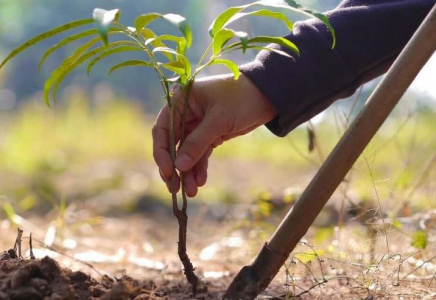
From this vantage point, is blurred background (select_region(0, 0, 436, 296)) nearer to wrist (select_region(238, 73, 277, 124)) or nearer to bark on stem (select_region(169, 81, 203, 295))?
wrist (select_region(238, 73, 277, 124))

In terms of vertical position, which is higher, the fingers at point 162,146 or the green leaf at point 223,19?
the green leaf at point 223,19

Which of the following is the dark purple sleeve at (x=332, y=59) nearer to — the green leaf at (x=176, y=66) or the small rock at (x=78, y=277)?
the green leaf at (x=176, y=66)

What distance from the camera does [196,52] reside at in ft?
44.3

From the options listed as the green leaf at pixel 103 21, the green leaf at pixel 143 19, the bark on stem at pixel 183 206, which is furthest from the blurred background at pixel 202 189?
the green leaf at pixel 103 21

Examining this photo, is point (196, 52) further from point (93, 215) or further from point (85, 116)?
point (93, 215)

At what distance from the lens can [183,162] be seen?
148 centimetres

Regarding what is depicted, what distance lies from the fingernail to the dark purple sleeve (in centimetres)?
26

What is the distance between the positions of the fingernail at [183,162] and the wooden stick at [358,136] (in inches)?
10.0

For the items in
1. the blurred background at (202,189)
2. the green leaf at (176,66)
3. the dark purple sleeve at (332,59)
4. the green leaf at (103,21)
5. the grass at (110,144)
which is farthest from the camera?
the grass at (110,144)

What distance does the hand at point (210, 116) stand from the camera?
A: 1.50 metres

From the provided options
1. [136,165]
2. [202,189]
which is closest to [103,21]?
[202,189]

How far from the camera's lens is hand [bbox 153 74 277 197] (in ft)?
4.92

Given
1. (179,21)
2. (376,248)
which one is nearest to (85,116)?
(376,248)

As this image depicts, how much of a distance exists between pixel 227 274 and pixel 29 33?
12009 mm
